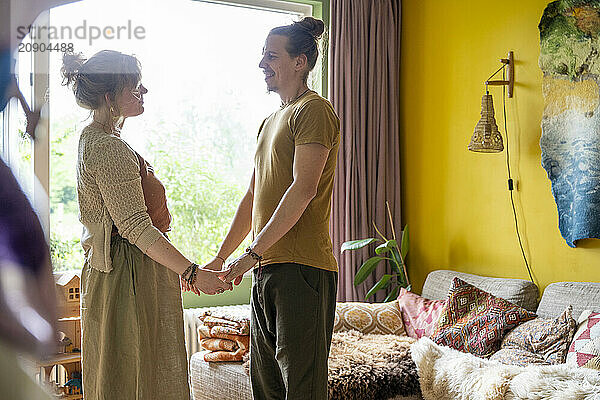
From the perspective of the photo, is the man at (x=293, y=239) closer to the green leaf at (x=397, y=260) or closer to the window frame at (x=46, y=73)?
the window frame at (x=46, y=73)

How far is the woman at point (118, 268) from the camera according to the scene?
6.71 feet

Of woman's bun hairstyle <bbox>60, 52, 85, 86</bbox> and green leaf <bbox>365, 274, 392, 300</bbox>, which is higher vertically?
woman's bun hairstyle <bbox>60, 52, 85, 86</bbox>

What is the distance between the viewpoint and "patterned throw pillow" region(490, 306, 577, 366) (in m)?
2.72

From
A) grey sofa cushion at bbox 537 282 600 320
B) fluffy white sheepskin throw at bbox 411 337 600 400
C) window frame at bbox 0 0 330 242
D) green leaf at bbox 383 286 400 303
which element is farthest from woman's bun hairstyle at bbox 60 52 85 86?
green leaf at bbox 383 286 400 303

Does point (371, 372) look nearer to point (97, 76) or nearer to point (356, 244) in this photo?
point (356, 244)

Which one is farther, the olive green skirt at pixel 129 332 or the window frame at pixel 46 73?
the window frame at pixel 46 73

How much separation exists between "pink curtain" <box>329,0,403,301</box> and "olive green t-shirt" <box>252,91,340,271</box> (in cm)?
221

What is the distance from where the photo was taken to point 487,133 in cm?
355

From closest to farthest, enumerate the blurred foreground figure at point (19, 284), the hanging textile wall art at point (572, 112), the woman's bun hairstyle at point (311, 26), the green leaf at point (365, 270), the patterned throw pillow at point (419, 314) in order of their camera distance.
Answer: the blurred foreground figure at point (19, 284), the woman's bun hairstyle at point (311, 26), the hanging textile wall art at point (572, 112), the patterned throw pillow at point (419, 314), the green leaf at point (365, 270)

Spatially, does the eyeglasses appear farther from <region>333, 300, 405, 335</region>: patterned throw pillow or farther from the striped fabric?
the striped fabric

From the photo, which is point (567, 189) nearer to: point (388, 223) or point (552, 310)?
point (552, 310)

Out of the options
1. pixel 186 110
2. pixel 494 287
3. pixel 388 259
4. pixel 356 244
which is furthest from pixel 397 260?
pixel 186 110

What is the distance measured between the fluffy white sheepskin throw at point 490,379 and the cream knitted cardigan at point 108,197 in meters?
1.35

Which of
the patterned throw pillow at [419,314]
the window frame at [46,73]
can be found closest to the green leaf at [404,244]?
the patterned throw pillow at [419,314]
